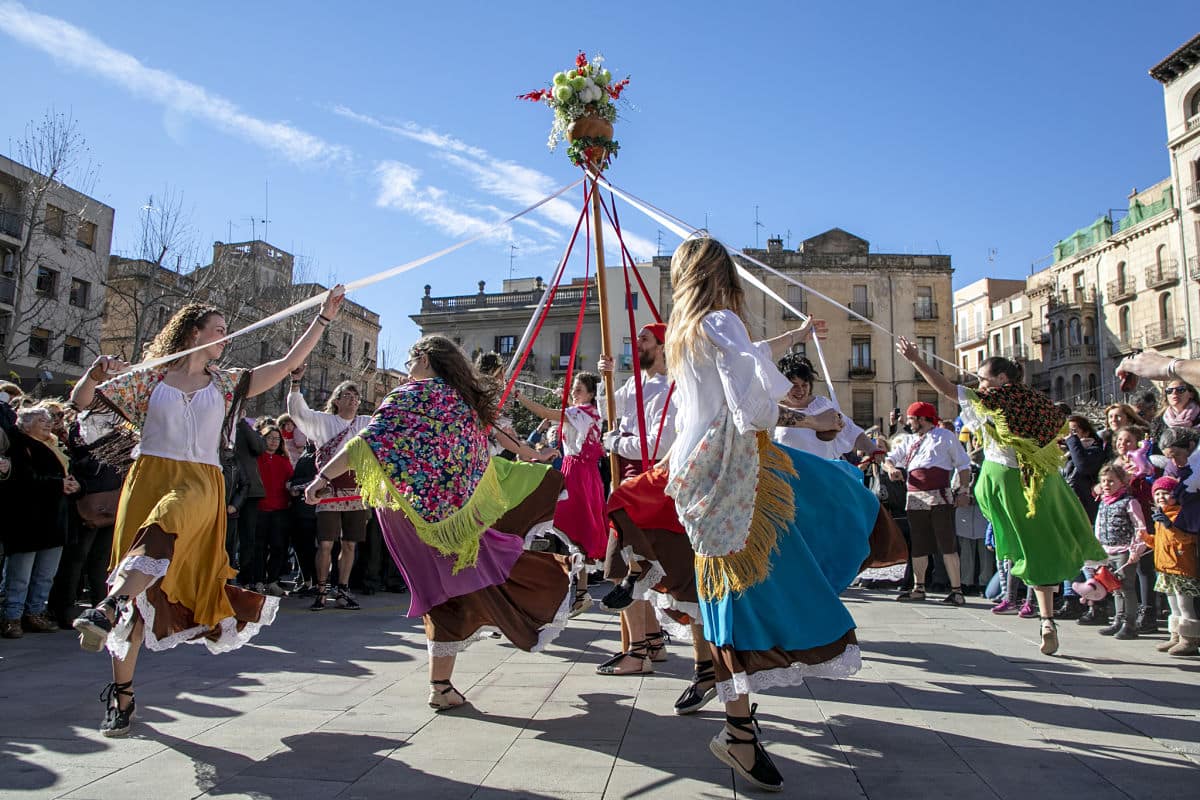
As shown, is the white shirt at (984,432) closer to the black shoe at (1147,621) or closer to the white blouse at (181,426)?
the black shoe at (1147,621)

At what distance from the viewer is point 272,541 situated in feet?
30.6

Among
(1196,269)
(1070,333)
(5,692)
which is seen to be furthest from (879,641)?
(1070,333)

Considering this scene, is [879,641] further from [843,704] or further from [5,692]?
[5,692]

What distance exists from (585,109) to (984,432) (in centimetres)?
382

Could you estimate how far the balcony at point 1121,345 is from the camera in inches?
1646

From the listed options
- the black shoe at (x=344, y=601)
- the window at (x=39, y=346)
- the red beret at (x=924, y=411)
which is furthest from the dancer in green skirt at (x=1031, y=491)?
the window at (x=39, y=346)

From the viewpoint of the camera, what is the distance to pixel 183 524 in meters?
4.02

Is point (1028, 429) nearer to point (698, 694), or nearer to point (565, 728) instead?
point (698, 694)

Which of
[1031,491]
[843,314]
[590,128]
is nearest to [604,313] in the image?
[590,128]

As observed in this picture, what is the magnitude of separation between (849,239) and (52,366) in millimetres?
38764

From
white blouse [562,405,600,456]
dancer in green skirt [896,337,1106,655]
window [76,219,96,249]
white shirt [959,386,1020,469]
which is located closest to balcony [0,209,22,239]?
window [76,219,96,249]

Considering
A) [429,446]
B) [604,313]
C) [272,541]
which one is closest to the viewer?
[429,446]

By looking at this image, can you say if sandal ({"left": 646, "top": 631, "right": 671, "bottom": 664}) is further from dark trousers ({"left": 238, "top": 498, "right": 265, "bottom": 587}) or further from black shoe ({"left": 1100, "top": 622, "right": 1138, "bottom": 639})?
dark trousers ({"left": 238, "top": 498, "right": 265, "bottom": 587})

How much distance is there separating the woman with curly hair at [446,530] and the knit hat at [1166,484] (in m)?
4.71
